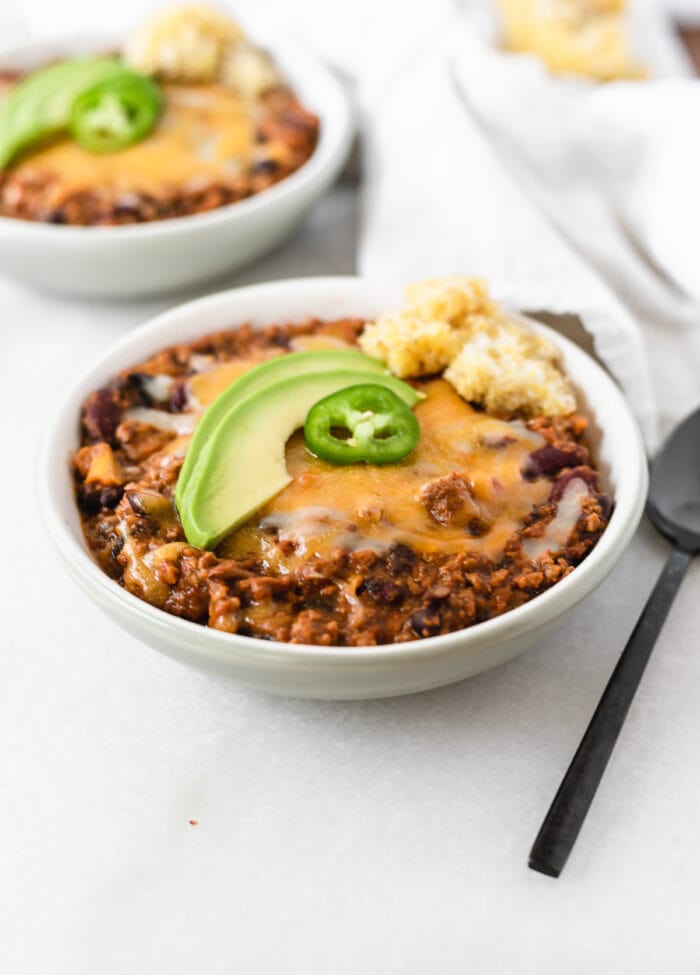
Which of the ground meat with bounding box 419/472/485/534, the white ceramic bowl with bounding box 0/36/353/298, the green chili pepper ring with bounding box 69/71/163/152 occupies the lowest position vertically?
the white ceramic bowl with bounding box 0/36/353/298

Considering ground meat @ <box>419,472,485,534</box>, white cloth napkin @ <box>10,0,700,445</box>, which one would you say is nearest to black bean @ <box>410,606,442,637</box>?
ground meat @ <box>419,472,485,534</box>

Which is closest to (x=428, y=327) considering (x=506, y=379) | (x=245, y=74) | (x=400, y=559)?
(x=506, y=379)

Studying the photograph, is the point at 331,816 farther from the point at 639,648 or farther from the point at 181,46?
the point at 181,46

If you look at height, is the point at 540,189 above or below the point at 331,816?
above

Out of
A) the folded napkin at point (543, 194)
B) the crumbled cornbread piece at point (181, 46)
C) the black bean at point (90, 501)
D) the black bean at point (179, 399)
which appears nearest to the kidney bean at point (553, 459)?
the folded napkin at point (543, 194)

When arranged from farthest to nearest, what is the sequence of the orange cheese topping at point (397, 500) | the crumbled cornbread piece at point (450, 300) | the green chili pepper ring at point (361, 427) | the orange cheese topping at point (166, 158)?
the orange cheese topping at point (166, 158) < the crumbled cornbread piece at point (450, 300) < the green chili pepper ring at point (361, 427) < the orange cheese topping at point (397, 500)

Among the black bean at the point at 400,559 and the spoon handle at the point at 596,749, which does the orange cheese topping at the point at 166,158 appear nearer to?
the black bean at the point at 400,559

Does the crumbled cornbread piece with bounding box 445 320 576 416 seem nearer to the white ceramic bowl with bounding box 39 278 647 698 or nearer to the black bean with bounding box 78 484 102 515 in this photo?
the white ceramic bowl with bounding box 39 278 647 698
